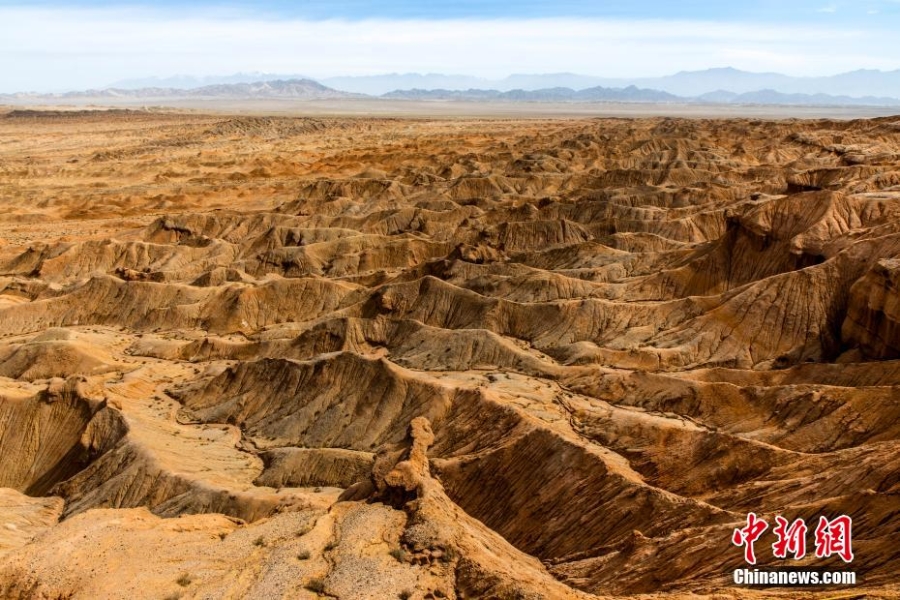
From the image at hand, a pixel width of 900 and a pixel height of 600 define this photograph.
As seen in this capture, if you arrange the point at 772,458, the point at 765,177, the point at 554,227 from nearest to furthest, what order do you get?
the point at 772,458
the point at 554,227
the point at 765,177

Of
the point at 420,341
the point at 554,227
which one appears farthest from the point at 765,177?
the point at 420,341

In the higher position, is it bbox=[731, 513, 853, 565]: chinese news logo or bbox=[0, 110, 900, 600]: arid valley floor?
bbox=[731, 513, 853, 565]: chinese news logo

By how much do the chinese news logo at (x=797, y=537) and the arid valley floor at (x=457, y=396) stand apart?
276mm

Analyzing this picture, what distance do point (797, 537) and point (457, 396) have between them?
16.2 m

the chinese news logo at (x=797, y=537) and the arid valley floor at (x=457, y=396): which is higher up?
the chinese news logo at (x=797, y=537)

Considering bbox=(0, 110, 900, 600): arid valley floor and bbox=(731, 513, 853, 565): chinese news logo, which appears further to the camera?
bbox=(0, 110, 900, 600): arid valley floor

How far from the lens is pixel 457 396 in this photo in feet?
102

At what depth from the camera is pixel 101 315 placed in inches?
1996

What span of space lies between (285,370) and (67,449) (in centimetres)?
995

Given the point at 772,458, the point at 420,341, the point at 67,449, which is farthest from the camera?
the point at 420,341

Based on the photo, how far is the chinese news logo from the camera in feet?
52.9

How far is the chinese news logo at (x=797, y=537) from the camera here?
16.1 m

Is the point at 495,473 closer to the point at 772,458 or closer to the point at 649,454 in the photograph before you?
the point at 649,454

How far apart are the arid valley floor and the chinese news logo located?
28 centimetres
